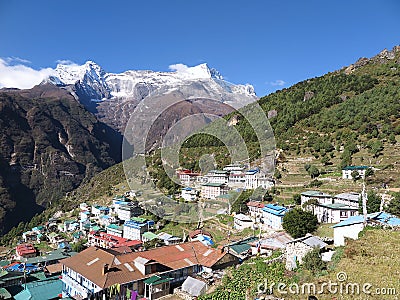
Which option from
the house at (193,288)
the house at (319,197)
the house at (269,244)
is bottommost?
the house at (193,288)

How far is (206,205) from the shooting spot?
31.4 m

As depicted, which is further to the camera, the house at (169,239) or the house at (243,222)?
the house at (169,239)

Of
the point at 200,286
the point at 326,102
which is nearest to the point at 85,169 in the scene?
the point at 326,102

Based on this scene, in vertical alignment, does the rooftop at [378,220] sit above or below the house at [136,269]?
above

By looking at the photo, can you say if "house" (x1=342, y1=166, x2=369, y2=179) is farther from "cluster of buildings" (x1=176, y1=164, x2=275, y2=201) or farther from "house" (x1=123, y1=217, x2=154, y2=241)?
"house" (x1=123, y1=217, x2=154, y2=241)

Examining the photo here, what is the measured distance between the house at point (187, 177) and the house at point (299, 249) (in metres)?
27.6

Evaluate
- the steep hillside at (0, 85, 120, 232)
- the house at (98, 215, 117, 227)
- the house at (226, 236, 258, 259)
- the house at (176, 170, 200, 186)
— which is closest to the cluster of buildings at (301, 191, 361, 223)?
the house at (226, 236, 258, 259)

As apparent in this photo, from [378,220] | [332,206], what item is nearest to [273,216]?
[332,206]

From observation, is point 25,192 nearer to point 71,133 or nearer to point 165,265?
point 71,133

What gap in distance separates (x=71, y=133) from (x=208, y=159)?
361 ft

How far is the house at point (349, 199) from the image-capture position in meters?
20.5

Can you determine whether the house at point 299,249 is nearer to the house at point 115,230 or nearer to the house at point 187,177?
the house at point 115,230

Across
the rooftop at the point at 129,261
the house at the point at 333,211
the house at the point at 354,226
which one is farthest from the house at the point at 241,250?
the house at the point at 333,211

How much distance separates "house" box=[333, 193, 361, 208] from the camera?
2046cm
